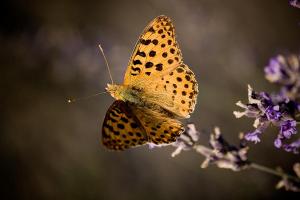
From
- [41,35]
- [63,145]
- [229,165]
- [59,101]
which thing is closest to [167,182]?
[63,145]

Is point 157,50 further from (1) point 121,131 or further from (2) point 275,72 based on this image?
(2) point 275,72

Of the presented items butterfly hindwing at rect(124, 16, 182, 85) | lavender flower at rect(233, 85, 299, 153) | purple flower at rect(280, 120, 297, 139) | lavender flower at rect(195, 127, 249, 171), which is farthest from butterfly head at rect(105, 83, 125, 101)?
purple flower at rect(280, 120, 297, 139)

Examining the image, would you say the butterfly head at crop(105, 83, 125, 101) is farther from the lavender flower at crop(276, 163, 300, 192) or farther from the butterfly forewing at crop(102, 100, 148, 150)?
the lavender flower at crop(276, 163, 300, 192)

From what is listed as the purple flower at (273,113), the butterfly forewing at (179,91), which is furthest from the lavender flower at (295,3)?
the butterfly forewing at (179,91)

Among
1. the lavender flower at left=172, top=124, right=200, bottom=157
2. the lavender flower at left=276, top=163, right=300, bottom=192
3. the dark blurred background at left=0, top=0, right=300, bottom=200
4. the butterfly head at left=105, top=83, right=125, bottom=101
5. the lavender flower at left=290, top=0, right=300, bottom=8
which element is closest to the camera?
the lavender flower at left=290, top=0, right=300, bottom=8

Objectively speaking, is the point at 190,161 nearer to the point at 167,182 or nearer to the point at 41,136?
the point at 167,182

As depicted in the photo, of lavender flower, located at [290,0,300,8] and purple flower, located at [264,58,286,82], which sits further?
purple flower, located at [264,58,286,82]
